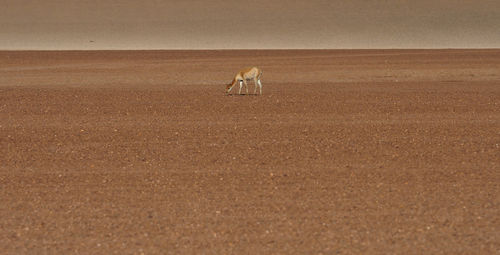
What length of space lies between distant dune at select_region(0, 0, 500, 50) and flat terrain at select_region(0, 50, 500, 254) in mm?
37416

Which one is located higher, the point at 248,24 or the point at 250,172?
the point at 248,24

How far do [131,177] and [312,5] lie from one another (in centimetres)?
6105

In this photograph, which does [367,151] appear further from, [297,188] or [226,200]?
[226,200]

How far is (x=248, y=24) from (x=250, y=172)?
180 ft

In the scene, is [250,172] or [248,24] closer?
[250,172]

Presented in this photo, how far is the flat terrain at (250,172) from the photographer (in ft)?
21.4

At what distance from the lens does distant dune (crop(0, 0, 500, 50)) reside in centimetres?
5619

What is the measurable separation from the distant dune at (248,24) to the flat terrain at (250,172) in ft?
123

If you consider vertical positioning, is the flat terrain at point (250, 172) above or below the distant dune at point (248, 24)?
below

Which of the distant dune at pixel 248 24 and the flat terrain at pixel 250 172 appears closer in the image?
the flat terrain at pixel 250 172

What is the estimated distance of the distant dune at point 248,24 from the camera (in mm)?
56188

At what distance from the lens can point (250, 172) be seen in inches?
366

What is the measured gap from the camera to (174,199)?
7883 millimetres

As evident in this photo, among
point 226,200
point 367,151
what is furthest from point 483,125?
point 226,200
